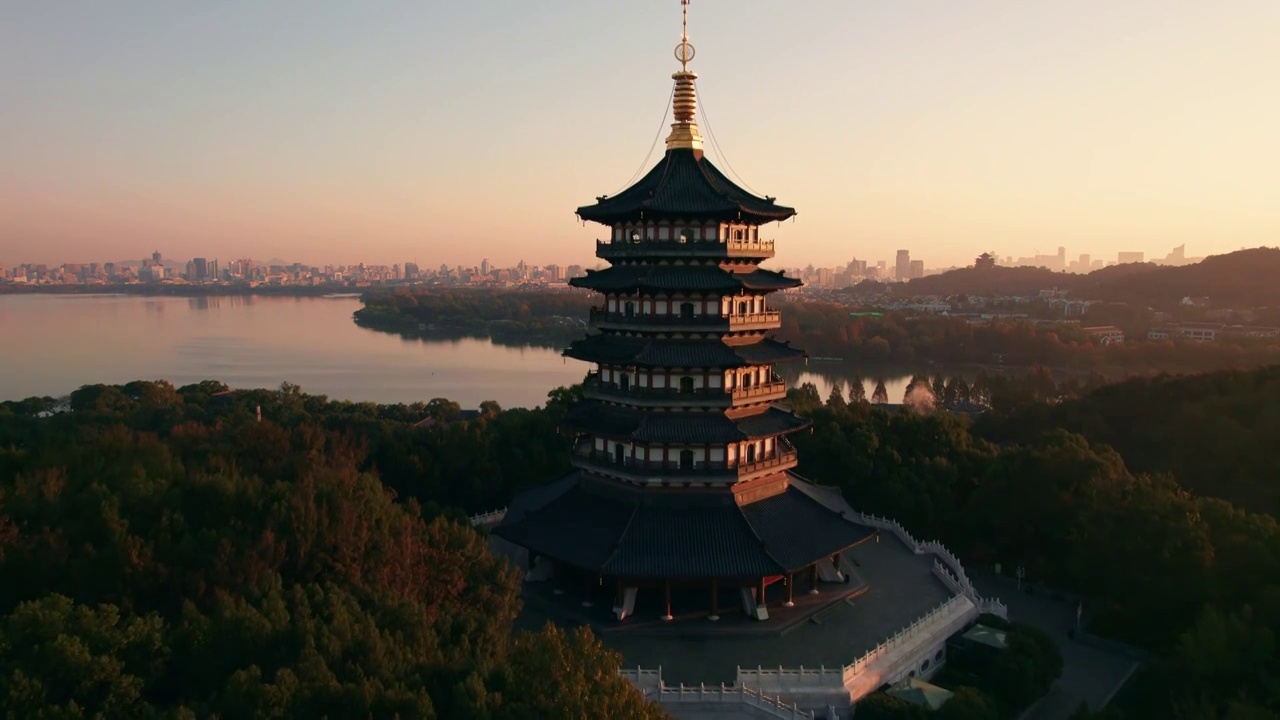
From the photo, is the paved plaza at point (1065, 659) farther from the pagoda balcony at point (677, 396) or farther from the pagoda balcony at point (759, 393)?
the pagoda balcony at point (677, 396)

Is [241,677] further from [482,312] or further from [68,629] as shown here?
[482,312]

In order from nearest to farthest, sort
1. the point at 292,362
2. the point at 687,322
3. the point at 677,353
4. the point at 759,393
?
the point at 677,353 → the point at 687,322 → the point at 759,393 → the point at 292,362

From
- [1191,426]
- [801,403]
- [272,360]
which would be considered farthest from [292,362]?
[1191,426]

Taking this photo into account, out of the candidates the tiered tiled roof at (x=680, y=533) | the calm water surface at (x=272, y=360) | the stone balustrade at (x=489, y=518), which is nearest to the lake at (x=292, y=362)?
the calm water surface at (x=272, y=360)

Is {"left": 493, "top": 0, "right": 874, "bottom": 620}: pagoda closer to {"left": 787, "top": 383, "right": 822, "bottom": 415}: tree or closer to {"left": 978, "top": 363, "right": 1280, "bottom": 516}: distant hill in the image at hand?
{"left": 787, "top": 383, "right": 822, "bottom": 415}: tree

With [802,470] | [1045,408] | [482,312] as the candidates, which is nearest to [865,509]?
[802,470]

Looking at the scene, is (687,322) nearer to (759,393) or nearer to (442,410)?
(759,393)

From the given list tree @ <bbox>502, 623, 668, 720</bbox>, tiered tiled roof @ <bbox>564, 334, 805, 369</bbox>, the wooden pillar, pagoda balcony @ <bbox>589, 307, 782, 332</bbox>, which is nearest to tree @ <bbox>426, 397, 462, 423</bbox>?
tiered tiled roof @ <bbox>564, 334, 805, 369</bbox>
